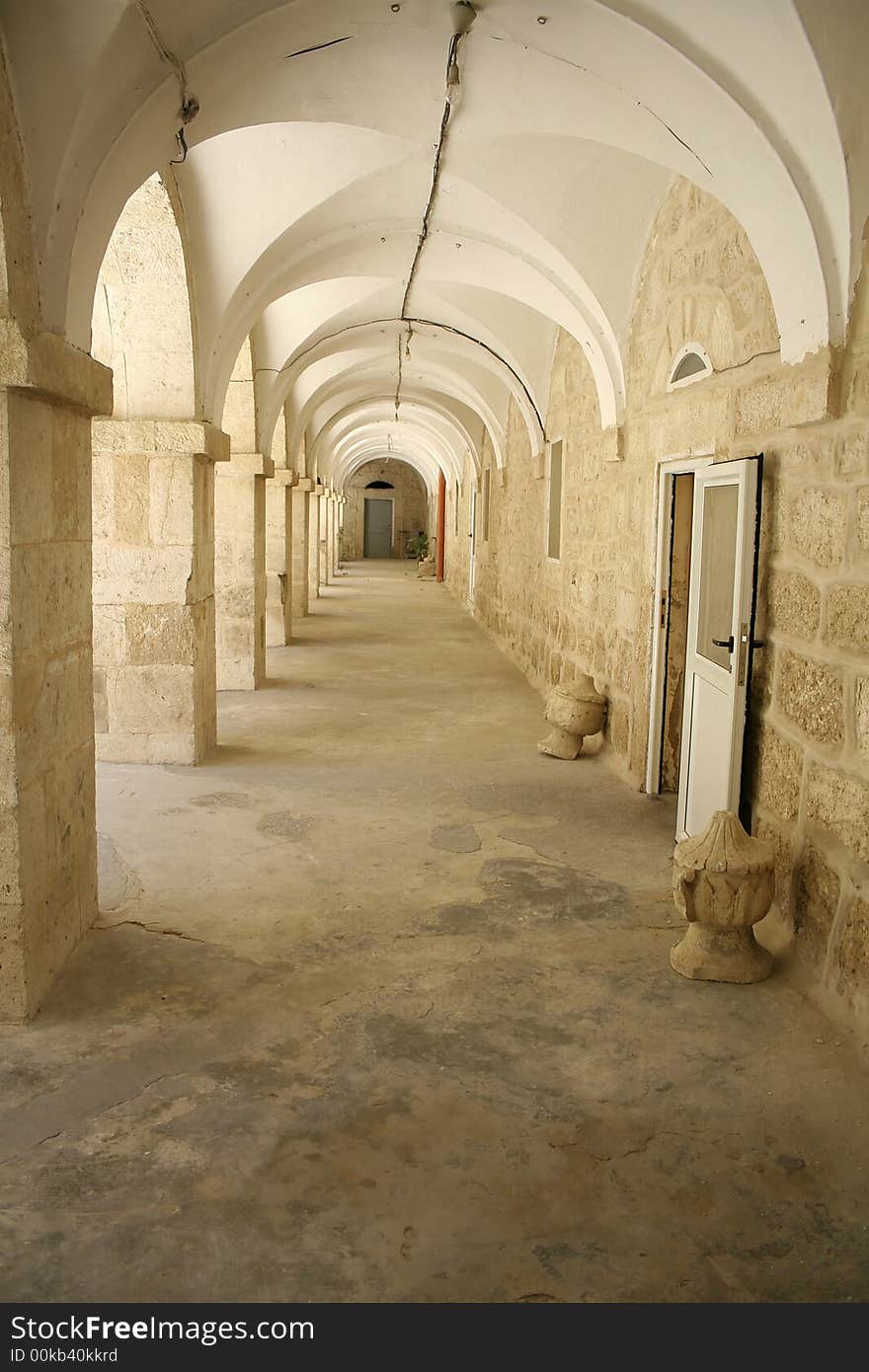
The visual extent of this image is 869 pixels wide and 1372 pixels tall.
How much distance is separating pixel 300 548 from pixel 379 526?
22.7 m

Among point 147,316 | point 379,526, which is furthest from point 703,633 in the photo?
point 379,526

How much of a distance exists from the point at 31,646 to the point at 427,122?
3404mm

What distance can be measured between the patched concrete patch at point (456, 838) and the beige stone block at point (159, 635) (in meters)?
2.16

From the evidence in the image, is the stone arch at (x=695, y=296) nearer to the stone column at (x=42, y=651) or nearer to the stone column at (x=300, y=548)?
the stone column at (x=42, y=651)

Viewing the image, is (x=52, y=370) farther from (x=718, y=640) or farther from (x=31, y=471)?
(x=718, y=640)

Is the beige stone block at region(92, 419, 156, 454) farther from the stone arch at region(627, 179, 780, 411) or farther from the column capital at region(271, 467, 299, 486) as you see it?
the column capital at region(271, 467, 299, 486)

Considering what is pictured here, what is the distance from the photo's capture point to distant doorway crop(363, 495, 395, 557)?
3797cm

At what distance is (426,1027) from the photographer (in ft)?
11.0

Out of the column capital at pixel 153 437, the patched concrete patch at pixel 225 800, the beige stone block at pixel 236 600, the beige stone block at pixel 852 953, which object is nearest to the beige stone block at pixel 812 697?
the beige stone block at pixel 852 953

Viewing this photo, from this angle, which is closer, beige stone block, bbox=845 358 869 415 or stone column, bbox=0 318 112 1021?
stone column, bbox=0 318 112 1021

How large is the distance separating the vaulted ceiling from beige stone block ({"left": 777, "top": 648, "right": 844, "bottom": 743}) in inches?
47.1

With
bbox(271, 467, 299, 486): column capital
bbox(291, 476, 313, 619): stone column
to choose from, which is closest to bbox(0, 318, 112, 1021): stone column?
bbox(271, 467, 299, 486): column capital
